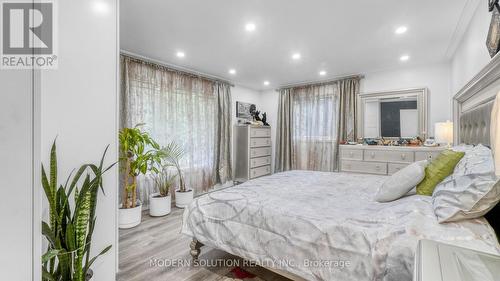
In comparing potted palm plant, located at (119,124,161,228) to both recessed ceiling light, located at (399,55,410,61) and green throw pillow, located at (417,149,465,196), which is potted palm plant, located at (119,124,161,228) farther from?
recessed ceiling light, located at (399,55,410,61)

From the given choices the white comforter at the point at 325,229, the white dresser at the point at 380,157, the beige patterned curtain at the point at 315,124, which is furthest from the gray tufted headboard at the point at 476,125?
the beige patterned curtain at the point at 315,124

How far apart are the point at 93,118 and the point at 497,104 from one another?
2.23m

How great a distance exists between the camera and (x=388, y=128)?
408 centimetres

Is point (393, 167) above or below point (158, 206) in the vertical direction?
above

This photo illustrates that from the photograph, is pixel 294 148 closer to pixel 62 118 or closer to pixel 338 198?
pixel 338 198

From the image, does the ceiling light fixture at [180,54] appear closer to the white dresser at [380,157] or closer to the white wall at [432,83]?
the white dresser at [380,157]

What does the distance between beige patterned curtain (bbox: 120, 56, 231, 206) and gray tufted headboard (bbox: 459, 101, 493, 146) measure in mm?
3829

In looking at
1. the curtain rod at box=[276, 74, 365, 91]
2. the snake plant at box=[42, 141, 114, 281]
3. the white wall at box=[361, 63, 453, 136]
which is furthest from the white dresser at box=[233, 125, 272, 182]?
the snake plant at box=[42, 141, 114, 281]

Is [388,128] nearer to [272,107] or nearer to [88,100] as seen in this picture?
[272,107]

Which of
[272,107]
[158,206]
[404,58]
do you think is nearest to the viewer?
[158,206]

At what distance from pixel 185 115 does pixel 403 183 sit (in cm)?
357

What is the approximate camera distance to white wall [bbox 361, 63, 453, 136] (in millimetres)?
3643

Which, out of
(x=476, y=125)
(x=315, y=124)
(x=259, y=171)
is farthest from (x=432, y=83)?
(x=259, y=171)

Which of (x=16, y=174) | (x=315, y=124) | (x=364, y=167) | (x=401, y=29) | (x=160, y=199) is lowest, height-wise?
(x=160, y=199)
